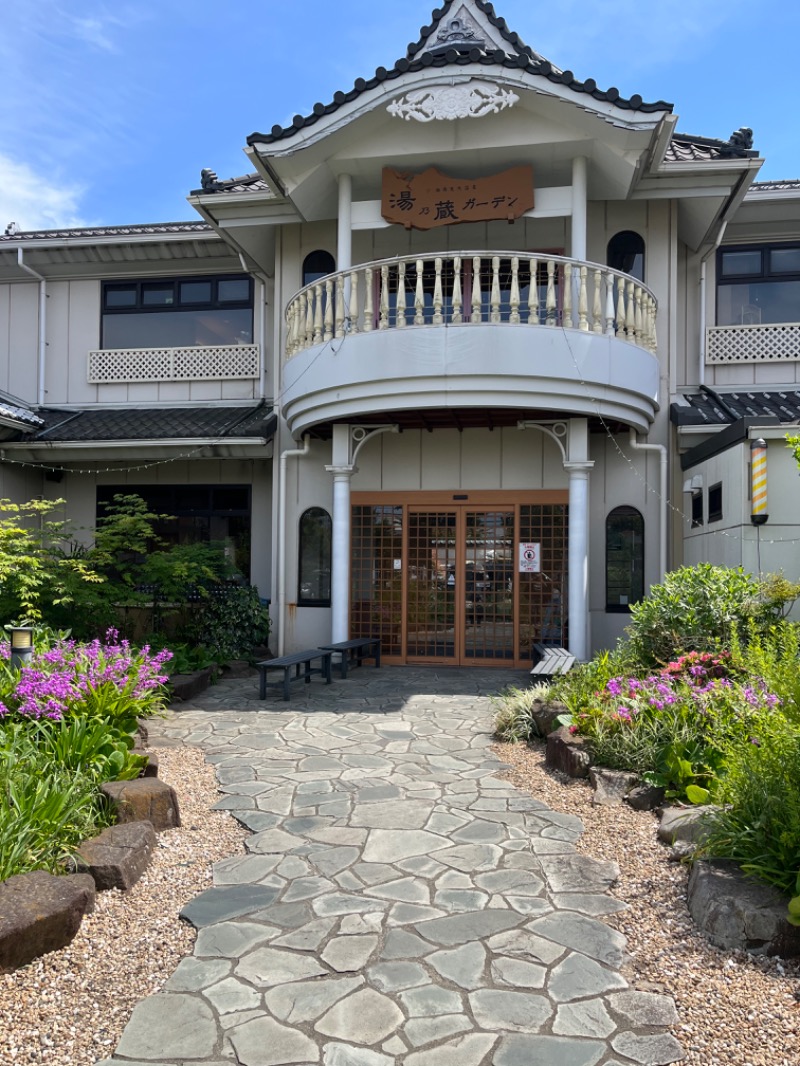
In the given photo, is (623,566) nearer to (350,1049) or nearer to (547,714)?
(547,714)

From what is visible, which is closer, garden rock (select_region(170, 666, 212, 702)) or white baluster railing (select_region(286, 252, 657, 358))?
garden rock (select_region(170, 666, 212, 702))

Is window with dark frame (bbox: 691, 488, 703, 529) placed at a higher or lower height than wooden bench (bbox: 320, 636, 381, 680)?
higher

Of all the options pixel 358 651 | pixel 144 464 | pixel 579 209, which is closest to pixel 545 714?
pixel 358 651

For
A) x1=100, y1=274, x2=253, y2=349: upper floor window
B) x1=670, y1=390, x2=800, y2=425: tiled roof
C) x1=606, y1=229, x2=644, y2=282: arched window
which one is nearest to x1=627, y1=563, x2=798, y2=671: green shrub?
x1=670, y1=390, x2=800, y2=425: tiled roof

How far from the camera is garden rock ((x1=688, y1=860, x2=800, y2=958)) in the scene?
10.4 feet

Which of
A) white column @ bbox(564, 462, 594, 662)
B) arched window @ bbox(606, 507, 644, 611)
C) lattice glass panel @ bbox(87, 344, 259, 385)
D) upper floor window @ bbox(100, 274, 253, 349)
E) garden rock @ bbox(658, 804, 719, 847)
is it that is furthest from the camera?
upper floor window @ bbox(100, 274, 253, 349)

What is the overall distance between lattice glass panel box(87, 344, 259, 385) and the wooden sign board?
3.70 metres

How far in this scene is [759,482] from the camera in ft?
26.3

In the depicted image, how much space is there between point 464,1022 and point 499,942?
617 mm

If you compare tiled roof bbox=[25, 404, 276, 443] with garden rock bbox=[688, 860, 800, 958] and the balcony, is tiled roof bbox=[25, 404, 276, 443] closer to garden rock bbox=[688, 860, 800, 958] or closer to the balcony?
the balcony

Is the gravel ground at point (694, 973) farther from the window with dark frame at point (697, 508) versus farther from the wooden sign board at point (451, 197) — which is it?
the wooden sign board at point (451, 197)

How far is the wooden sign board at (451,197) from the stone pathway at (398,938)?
711 cm

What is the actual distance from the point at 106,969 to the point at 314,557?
862 centimetres

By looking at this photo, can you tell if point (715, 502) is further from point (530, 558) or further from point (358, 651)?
point (358, 651)
